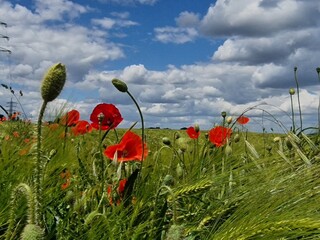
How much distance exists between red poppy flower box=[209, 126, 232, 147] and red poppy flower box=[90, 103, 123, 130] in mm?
429

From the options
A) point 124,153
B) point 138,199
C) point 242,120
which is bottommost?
point 138,199

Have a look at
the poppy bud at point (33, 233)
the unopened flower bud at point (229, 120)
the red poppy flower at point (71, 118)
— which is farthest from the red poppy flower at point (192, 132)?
the poppy bud at point (33, 233)

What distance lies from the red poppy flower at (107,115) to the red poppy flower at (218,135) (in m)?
0.43

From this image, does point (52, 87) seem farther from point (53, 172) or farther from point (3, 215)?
point (53, 172)

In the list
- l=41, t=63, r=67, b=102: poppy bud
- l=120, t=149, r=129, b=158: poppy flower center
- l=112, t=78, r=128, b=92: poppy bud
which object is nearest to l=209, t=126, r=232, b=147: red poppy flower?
l=120, t=149, r=129, b=158: poppy flower center

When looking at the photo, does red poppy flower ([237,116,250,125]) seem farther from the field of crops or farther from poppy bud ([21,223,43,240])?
poppy bud ([21,223,43,240])


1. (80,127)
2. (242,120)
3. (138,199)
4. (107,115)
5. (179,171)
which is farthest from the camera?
(242,120)

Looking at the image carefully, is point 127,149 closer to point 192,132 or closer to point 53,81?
point 53,81

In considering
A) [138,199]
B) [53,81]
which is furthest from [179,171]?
[53,81]

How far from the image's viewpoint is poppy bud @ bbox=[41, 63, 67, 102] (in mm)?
1351

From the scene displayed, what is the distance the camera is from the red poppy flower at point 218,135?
270 centimetres

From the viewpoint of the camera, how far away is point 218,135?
2.76 meters

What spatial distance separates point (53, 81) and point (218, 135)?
1495 millimetres

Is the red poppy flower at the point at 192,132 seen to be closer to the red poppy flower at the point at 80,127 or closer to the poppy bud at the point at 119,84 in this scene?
the red poppy flower at the point at 80,127
